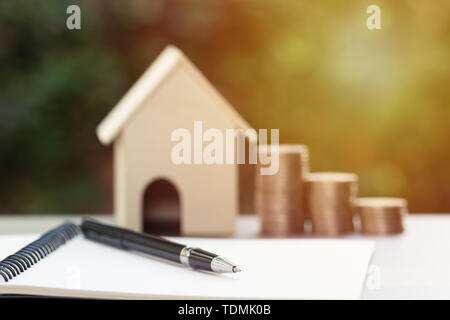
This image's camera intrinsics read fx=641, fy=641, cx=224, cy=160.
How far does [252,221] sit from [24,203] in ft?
2.41

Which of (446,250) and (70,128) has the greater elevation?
(70,128)

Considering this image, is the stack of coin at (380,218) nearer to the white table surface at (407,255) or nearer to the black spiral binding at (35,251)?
the white table surface at (407,255)

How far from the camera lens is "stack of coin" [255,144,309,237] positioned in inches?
34.7

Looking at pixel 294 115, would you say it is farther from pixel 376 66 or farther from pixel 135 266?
pixel 135 266

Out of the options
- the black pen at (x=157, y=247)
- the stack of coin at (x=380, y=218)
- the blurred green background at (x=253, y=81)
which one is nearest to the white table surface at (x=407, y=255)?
the stack of coin at (x=380, y=218)

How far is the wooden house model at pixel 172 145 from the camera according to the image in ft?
2.85

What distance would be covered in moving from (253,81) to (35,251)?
91 cm

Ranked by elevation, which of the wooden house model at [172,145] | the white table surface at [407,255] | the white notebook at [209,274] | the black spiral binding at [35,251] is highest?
the wooden house model at [172,145]

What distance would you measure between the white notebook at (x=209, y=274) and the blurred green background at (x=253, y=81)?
77cm

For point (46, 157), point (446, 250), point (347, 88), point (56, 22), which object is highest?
point (56, 22)

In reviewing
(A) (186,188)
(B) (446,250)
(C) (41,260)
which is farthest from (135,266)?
(B) (446,250)

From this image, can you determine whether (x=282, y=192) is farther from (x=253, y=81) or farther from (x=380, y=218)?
(x=253, y=81)

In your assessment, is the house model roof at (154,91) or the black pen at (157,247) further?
the house model roof at (154,91)

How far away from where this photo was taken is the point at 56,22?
1.53 metres
